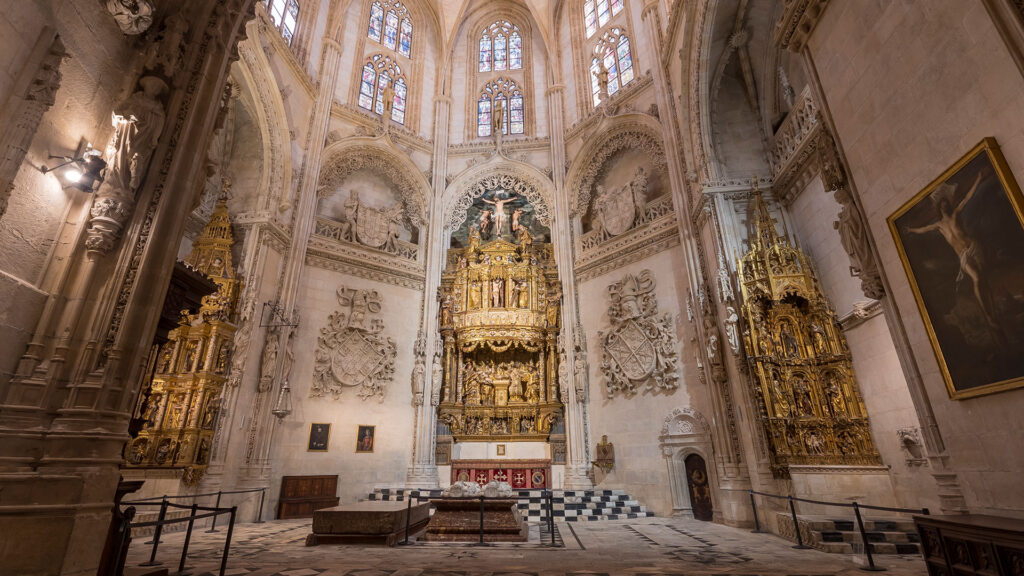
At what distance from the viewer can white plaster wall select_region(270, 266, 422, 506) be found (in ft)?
42.8

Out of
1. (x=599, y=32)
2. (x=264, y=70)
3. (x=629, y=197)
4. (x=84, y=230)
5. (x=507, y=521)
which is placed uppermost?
(x=599, y=32)

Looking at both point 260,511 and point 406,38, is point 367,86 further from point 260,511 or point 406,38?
point 260,511

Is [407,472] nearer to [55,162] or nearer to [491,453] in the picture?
[491,453]

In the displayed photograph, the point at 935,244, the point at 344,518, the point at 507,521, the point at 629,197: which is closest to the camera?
the point at 935,244

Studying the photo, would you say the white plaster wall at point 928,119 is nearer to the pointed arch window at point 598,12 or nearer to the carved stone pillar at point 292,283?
→ the carved stone pillar at point 292,283

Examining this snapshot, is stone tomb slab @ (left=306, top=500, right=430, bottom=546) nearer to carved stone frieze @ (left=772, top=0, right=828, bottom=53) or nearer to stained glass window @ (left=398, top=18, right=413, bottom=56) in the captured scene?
carved stone frieze @ (left=772, top=0, right=828, bottom=53)

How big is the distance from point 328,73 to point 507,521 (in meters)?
15.9

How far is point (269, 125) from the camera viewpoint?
44.6 feet

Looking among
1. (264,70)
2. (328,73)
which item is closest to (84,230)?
(264,70)

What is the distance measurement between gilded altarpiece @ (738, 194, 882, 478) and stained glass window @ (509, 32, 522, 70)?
14.6 meters

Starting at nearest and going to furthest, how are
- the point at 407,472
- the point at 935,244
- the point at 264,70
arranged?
1. the point at 935,244
2. the point at 264,70
3. the point at 407,472

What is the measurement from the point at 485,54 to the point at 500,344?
1387 cm

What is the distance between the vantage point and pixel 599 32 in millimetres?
18328

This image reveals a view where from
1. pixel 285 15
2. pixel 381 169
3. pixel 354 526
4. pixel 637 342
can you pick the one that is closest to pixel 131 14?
pixel 354 526
